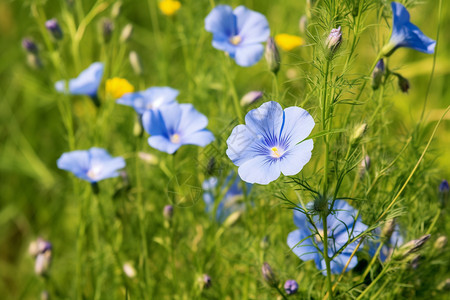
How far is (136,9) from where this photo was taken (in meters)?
3.09

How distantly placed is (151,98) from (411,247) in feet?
3.01

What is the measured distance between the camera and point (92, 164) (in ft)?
5.30

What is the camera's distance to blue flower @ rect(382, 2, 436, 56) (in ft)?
3.93

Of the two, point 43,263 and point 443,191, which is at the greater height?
point 443,191

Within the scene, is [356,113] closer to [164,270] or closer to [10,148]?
Answer: [164,270]

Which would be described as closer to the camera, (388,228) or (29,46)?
(388,228)

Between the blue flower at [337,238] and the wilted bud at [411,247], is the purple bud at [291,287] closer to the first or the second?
the blue flower at [337,238]

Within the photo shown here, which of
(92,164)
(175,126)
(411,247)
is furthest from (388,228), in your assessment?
(92,164)

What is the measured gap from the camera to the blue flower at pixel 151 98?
1607 mm

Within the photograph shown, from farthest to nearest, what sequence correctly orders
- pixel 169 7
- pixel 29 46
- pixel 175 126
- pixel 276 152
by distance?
1. pixel 169 7
2. pixel 29 46
3. pixel 175 126
4. pixel 276 152

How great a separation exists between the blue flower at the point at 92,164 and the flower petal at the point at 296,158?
2.01ft

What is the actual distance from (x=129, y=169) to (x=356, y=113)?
2.98 feet

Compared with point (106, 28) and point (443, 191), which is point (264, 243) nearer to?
point (443, 191)

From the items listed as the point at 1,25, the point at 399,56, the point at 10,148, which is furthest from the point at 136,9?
the point at 399,56
